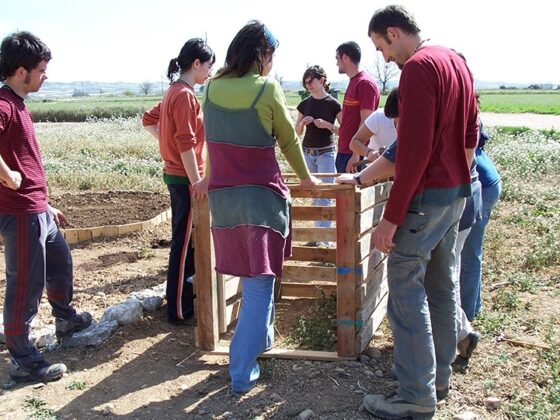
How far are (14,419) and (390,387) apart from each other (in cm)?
216

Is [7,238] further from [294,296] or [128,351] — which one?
[294,296]

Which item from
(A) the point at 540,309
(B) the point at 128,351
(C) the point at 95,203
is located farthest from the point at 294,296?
(C) the point at 95,203

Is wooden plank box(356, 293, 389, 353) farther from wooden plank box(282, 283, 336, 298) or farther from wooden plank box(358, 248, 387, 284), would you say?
wooden plank box(282, 283, 336, 298)

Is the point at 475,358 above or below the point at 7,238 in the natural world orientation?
below

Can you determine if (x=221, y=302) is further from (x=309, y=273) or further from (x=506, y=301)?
(x=506, y=301)

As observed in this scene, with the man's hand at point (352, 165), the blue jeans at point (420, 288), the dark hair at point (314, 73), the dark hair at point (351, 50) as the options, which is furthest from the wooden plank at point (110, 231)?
the blue jeans at point (420, 288)

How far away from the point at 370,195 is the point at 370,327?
91 centimetres

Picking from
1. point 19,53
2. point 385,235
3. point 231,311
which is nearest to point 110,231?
point 231,311

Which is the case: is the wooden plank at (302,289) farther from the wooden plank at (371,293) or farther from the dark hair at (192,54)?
the dark hair at (192,54)

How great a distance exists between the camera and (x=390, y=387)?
3.68 m

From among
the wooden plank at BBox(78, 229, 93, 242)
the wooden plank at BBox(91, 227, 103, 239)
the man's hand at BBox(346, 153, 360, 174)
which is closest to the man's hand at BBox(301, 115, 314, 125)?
the man's hand at BBox(346, 153, 360, 174)

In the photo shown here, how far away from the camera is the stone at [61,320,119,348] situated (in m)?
4.44

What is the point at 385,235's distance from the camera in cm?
302

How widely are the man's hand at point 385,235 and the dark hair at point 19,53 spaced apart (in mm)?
2310
